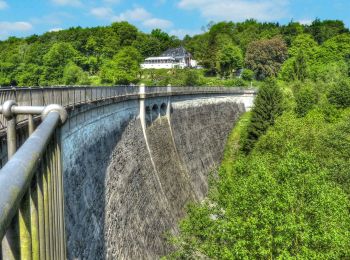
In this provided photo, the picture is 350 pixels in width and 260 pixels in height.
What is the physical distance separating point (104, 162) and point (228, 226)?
6681 millimetres

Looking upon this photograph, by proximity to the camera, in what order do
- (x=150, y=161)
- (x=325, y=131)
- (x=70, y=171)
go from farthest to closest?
(x=325, y=131), (x=150, y=161), (x=70, y=171)

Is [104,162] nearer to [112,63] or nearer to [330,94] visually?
[330,94]

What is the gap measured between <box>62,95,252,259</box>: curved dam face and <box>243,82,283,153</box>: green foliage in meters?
7.77

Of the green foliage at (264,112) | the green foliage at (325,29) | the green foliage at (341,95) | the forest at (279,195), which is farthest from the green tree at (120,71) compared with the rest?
the green foliage at (325,29)

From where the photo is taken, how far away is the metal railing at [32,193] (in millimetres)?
1771

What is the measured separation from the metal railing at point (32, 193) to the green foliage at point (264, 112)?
1941 inches

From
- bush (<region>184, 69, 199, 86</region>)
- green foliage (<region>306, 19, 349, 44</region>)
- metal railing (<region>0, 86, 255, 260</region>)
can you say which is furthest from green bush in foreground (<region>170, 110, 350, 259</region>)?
green foliage (<region>306, 19, 349, 44</region>)

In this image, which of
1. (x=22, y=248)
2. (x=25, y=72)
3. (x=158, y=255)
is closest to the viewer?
(x=22, y=248)

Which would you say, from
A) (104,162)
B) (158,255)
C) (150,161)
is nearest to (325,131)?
(150,161)

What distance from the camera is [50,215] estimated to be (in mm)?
3400

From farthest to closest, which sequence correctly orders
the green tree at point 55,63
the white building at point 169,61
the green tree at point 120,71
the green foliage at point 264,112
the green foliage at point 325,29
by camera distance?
the green foliage at point 325,29 → the white building at point 169,61 → the green tree at point 55,63 → the green tree at point 120,71 → the green foliage at point 264,112

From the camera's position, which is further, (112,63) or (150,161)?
(112,63)

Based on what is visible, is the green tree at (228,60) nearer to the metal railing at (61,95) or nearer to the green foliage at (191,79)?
the green foliage at (191,79)

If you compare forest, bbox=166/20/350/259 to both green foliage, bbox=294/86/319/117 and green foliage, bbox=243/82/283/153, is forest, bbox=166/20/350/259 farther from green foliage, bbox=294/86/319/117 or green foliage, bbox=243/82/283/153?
green foliage, bbox=294/86/319/117
